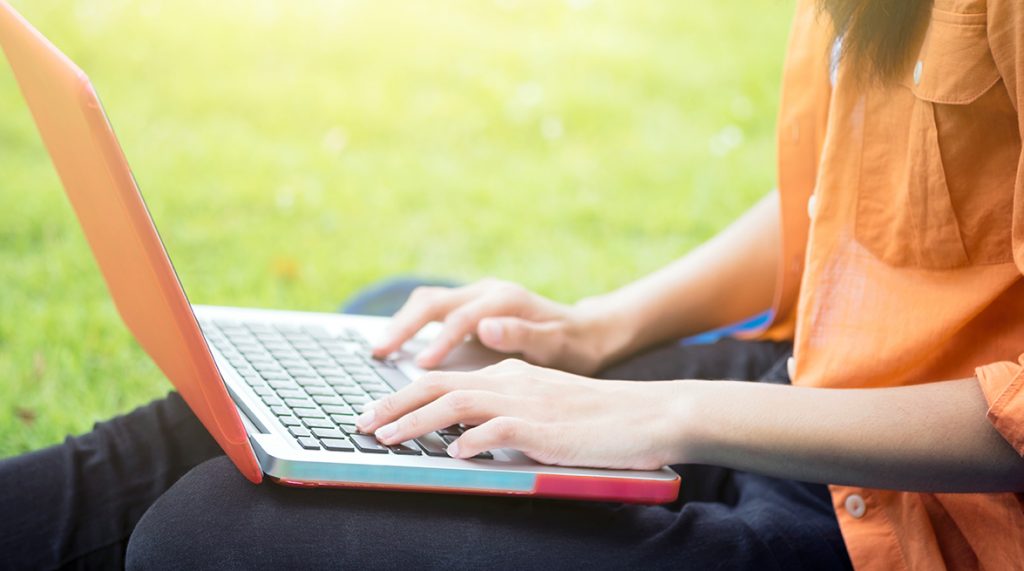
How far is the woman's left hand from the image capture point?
1021 mm

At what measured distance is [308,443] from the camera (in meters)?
1.02

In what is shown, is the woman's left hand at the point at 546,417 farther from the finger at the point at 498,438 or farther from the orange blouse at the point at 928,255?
the orange blouse at the point at 928,255

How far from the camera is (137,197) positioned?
2.87ft

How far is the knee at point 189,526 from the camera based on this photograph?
977mm

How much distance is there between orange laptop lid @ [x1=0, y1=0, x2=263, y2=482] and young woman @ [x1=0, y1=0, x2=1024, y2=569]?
0.35 ft

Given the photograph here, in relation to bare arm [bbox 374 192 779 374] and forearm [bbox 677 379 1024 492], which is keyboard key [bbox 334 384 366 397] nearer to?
bare arm [bbox 374 192 779 374]

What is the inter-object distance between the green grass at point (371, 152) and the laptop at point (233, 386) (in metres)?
0.96

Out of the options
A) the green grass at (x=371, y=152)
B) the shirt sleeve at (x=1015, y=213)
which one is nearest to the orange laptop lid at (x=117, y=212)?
the shirt sleeve at (x=1015, y=213)

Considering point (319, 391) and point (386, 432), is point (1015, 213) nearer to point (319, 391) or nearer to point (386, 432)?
point (386, 432)

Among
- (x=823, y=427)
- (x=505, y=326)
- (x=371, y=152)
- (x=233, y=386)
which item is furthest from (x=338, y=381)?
(x=371, y=152)

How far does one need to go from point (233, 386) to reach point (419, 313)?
30 centimetres

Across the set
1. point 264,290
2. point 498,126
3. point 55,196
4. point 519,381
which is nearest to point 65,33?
point 55,196

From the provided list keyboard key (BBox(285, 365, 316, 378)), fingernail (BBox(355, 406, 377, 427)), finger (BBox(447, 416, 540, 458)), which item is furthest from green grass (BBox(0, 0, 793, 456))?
finger (BBox(447, 416, 540, 458))

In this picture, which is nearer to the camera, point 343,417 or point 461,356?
point 343,417
